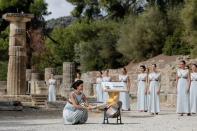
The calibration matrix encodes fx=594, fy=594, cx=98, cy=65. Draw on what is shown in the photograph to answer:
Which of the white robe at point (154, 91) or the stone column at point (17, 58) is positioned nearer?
the white robe at point (154, 91)

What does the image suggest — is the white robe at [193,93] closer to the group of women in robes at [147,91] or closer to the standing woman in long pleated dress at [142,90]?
the group of women in robes at [147,91]

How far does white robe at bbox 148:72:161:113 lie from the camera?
22.4 meters

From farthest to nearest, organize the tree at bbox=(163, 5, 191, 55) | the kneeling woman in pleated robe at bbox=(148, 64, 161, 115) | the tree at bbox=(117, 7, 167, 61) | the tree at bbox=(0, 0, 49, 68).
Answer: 1. the tree at bbox=(0, 0, 49, 68)
2. the tree at bbox=(117, 7, 167, 61)
3. the tree at bbox=(163, 5, 191, 55)
4. the kneeling woman in pleated robe at bbox=(148, 64, 161, 115)

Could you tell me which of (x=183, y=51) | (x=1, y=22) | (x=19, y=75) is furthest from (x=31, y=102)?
(x=1, y=22)

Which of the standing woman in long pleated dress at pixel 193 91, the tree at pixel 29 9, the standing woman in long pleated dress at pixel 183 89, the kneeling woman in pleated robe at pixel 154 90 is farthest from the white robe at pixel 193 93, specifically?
the tree at pixel 29 9

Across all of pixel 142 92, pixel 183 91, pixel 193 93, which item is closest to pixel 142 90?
pixel 142 92

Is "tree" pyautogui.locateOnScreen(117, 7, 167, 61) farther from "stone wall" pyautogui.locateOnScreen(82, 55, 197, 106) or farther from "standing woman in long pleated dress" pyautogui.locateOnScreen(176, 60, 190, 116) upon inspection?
"standing woman in long pleated dress" pyautogui.locateOnScreen(176, 60, 190, 116)

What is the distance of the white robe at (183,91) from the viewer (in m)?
21.2

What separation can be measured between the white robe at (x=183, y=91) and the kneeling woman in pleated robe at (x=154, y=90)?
1249 mm

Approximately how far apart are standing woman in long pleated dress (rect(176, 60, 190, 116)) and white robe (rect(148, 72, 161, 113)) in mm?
1198

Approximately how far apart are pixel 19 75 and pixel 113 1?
95.7ft

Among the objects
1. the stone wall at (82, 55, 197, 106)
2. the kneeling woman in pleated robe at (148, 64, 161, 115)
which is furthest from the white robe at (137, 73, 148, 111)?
the stone wall at (82, 55, 197, 106)

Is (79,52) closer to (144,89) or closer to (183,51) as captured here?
(183,51)

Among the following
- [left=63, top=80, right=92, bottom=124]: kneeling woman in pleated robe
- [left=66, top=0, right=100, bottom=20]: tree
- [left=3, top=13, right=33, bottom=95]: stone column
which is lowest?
[left=63, top=80, right=92, bottom=124]: kneeling woman in pleated robe
